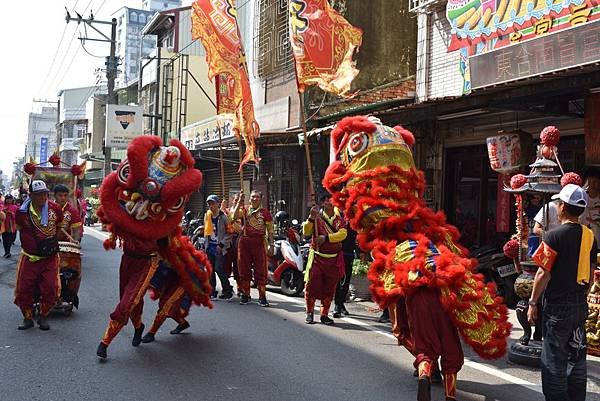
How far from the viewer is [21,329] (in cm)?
727

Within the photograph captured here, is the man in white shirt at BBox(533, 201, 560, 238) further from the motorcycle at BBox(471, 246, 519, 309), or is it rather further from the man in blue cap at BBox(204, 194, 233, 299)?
the man in blue cap at BBox(204, 194, 233, 299)

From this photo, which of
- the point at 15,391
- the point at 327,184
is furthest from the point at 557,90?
the point at 15,391

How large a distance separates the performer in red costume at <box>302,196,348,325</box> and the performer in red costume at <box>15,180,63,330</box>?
10.2ft

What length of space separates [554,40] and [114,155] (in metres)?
38.7

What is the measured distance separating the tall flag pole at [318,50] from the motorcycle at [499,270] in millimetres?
3567

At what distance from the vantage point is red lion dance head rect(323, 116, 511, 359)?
181 inches

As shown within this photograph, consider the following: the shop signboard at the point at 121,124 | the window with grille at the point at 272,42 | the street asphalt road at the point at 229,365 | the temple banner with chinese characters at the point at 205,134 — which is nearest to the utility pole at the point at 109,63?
the shop signboard at the point at 121,124

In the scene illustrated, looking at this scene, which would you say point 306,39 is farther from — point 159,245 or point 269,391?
point 269,391

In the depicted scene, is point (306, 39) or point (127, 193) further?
point (306, 39)

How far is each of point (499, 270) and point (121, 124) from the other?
21.0 meters

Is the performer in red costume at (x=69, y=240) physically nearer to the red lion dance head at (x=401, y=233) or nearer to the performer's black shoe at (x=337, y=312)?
the performer's black shoe at (x=337, y=312)

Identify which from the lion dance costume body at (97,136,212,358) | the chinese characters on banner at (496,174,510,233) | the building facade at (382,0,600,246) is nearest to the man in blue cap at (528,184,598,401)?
the lion dance costume body at (97,136,212,358)

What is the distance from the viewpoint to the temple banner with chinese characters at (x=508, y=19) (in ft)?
27.8

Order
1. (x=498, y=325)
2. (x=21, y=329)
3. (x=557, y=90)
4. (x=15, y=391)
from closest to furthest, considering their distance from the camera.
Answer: (x=498, y=325)
(x=15, y=391)
(x=21, y=329)
(x=557, y=90)
